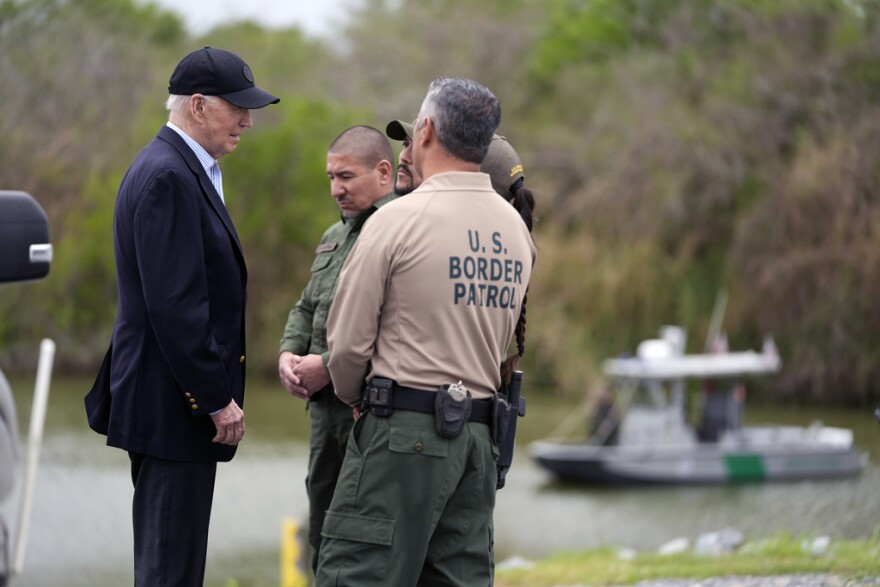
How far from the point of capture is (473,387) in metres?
3.84

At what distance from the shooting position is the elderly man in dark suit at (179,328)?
12.8ft

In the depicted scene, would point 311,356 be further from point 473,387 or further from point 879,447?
point 879,447

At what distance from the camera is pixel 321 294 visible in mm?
4926

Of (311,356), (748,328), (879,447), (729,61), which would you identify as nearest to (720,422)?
(879,447)

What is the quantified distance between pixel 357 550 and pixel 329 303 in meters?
1.35

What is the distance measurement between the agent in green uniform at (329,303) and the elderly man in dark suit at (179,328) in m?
0.63

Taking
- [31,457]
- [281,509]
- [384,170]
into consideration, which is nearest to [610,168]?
[281,509]

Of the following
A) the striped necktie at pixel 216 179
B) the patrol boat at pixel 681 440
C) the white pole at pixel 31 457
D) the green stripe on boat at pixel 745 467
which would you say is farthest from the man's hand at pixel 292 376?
the green stripe on boat at pixel 745 467

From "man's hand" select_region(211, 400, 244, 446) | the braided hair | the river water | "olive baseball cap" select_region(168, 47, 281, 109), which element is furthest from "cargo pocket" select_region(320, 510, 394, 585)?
the river water

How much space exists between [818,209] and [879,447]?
17.4 feet

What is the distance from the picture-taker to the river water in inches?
553

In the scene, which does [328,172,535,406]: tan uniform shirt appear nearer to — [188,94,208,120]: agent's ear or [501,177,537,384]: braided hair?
[501,177,537,384]: braided hair

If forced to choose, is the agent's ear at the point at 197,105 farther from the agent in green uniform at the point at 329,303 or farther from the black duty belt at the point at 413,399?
the black duty belt at the point at 413,399

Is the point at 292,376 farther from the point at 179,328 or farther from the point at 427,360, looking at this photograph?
the point at 427,360
